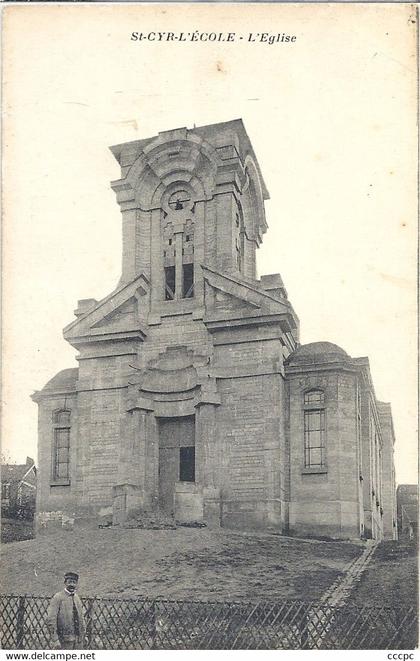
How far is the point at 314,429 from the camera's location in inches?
1077

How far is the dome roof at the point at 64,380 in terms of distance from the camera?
98.3 ft

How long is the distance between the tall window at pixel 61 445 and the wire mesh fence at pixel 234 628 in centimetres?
1318

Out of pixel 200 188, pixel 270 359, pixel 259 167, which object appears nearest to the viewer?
pixel 270 359

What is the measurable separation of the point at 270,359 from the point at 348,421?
3.29m

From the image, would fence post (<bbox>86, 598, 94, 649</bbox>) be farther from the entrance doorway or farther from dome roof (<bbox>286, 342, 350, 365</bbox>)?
dome roof (<bbox>286, 342, 350, 365</bbox>)

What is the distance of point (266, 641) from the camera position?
1482cm

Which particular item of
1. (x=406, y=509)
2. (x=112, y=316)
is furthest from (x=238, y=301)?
(x=406, y=509)

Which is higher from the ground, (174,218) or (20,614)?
(174,218)

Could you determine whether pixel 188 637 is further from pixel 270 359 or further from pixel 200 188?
pixel 200 188

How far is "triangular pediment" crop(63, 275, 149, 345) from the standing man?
15.0 metres

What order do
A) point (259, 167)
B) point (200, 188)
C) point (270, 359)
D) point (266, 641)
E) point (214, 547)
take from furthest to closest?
1. point (259, 167)
2. point (200, 188)
3. point (270, 359)
4. point (214, 547)
5. point (266, 641)

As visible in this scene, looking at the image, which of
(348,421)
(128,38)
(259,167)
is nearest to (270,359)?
(348,421)

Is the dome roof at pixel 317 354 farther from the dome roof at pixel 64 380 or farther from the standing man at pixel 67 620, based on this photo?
the standing man at pixel 67 620

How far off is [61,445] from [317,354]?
9.76m
